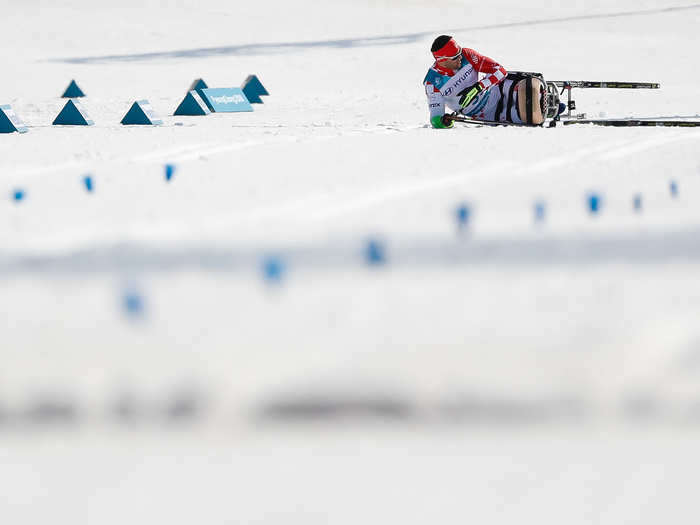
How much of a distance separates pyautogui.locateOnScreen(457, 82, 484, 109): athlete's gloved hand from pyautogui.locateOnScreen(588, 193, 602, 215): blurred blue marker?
13.6 ft

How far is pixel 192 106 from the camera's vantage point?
12.4m

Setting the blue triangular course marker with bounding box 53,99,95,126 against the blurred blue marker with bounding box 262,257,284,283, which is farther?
the blue triangular course marker with bounding box 53,99,95,126

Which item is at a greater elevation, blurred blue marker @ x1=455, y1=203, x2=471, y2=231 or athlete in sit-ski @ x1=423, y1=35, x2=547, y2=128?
athlete in sit-ski @ x1=423, y1=35, x2=547, y2=128

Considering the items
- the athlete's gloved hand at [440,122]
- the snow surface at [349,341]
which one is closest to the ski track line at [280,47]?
the athlete's gloved hand at [440,122]

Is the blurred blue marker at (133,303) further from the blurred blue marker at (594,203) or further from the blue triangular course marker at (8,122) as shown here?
the blue triangular course marker at (8,122)

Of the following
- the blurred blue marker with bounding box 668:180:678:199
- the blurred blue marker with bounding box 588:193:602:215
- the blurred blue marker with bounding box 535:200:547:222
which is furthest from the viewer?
the blurred blue marker with bounding box 668:180:678:199

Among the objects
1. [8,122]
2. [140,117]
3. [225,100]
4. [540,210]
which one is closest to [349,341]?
[540,210]

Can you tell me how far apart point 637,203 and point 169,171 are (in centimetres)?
275

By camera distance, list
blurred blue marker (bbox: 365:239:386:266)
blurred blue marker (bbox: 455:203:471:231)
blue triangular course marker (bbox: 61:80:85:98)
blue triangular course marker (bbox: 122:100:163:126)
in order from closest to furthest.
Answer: blurred blue marker (bbox: 365:239:386:266), blurred blue marker (bbox: 455:203:471:231), blue triangular course marker (bbox: 122:100:163:126), blue triangular course marker (bbox: 61:80:85:98)

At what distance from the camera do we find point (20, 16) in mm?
25219

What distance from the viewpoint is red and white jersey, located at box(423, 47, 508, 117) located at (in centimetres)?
926

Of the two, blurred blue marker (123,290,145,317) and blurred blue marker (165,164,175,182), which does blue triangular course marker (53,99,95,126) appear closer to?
blurred blue marker (165,164,175,182)

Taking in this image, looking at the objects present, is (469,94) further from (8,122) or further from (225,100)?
(225,100)

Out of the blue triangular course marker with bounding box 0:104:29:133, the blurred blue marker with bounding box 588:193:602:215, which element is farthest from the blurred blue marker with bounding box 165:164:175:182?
the blue triangular course marker with bounding box 0:104:29:133
